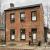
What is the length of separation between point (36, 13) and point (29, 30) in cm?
263

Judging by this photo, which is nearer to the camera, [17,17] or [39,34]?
[39,34]

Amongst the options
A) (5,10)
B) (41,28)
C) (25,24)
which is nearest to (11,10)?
(5,10)

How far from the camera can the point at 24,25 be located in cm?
3178

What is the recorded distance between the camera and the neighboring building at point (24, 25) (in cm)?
3045

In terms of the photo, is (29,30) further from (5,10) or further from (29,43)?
(5,10)

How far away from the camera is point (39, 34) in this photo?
30.1 m

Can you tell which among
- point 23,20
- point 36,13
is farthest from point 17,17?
point 36,13

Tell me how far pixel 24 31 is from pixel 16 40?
181 centimetres

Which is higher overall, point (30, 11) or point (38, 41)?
point (30, 11)

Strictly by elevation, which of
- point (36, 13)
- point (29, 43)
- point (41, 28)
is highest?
point (36, 13)

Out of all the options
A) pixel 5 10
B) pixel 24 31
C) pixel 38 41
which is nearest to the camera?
pixel 38 41

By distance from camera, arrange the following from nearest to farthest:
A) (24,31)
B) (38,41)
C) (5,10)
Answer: (38,41) < (24,31) < (5,10)

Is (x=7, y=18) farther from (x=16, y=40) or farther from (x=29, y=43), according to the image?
(x=29, y=43)

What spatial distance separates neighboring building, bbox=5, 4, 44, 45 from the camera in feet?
99.9
